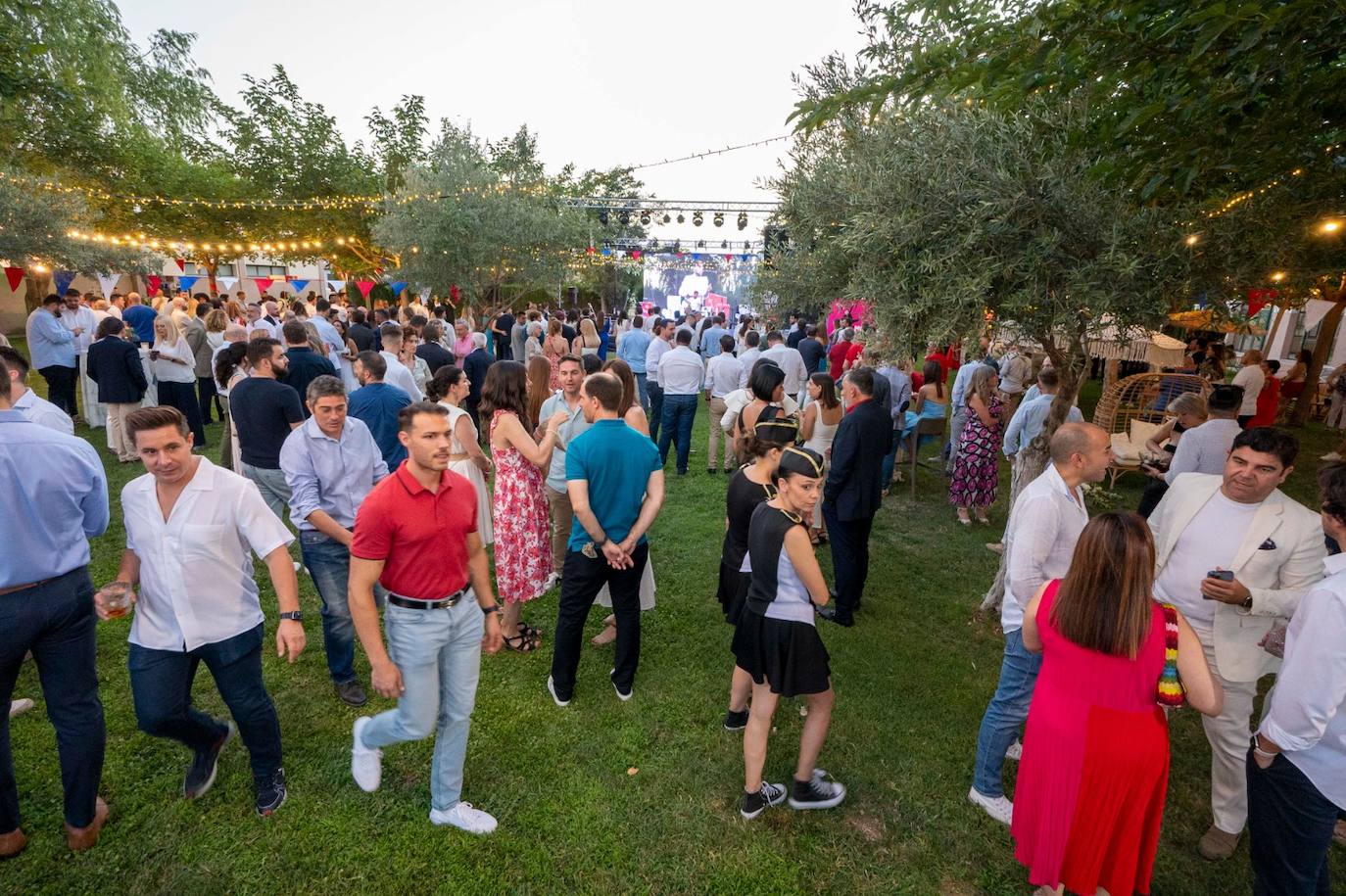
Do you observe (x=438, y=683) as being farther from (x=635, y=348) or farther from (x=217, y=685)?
(x=635, y=348)

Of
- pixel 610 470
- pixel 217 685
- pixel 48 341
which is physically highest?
pixel 48 341

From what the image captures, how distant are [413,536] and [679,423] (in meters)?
6.39

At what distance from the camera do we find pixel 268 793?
307 centimetres

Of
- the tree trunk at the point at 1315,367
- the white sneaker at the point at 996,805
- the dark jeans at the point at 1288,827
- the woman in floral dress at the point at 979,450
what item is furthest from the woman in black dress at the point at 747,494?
the tree trunk at the point at 1315,367

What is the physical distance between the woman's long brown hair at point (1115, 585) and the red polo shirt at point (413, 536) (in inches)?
94.0

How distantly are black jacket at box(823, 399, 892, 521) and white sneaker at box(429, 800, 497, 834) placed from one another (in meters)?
3.16

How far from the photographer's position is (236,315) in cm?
1261

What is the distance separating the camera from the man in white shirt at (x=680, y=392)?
8.42m

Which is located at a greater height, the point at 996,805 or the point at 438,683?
the point at 438,683

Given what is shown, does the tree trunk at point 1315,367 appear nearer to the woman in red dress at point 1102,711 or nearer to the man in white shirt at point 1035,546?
the man in white shirt at point 1035,546

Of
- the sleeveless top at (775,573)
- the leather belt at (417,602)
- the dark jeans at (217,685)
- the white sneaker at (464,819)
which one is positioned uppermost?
the sleeveless top at (775,573)

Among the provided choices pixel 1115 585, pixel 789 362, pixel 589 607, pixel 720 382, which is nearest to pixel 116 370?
pixel 589 607

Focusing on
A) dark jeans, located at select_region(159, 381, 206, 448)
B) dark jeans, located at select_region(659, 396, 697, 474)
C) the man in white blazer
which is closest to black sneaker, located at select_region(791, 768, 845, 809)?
the man in white blazer

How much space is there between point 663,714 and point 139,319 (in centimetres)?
1121
